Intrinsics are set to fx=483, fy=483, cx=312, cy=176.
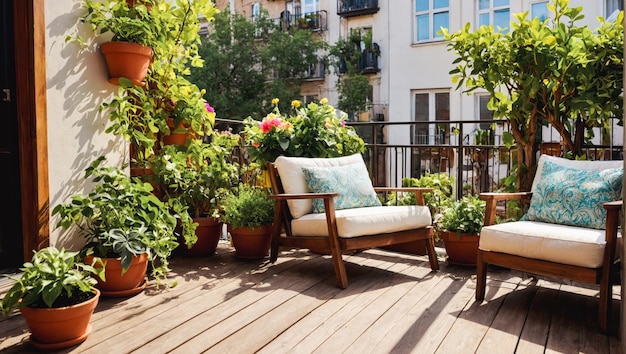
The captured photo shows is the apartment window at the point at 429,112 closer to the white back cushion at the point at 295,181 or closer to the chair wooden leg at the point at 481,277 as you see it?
the white back cushion at the point at 295,181

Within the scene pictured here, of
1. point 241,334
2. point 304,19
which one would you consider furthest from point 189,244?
point 304,19

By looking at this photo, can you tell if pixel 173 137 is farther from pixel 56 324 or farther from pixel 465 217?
pixel 465 217

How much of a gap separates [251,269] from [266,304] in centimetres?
73

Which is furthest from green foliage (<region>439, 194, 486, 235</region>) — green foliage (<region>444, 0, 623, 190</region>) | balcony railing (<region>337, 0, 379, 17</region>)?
balcony railing (<region>337, 0, 379, 17</region>)

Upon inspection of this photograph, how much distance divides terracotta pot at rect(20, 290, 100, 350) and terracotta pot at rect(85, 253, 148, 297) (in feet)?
1.68

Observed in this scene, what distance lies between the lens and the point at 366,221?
2.81 m

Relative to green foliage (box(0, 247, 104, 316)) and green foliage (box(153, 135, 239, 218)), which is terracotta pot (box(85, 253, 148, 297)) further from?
green foliage (box(153, 135, 239, 218))

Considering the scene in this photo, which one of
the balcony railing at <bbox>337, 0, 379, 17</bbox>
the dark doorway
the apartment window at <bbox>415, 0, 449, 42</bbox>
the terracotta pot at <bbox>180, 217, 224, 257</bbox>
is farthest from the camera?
the balcony railing at <bbox>337, 0, 379, 17</bbox>

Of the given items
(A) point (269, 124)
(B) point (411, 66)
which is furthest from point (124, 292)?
(B) point (411, 66)

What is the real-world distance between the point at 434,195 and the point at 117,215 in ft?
7.69

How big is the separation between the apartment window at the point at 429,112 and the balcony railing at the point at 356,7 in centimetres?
265

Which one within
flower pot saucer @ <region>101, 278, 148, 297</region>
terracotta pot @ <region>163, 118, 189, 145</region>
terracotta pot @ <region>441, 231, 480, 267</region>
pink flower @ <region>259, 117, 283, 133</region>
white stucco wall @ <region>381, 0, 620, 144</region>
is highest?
white stucco wall @ <region>381, 0, 620, 144</region>

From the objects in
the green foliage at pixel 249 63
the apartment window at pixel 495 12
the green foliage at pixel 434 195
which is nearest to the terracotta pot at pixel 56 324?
the green foliage at pixel 434 195

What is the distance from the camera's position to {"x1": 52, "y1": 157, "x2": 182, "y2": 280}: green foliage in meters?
2.47
